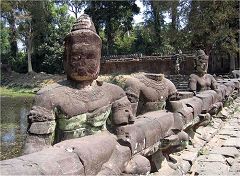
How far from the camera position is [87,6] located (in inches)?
1449

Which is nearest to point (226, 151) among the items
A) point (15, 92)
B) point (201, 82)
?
point (201, 82)

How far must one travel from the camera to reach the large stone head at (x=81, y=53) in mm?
3682

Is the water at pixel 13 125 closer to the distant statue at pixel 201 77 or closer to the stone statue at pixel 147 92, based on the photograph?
the stone statue at pixel 147 92

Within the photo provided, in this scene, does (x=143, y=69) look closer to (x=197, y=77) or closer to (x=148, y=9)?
(x=148, y=9)

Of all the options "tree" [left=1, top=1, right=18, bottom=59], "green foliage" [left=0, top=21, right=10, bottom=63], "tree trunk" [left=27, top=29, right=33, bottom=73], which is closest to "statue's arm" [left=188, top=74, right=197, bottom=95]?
"tree trunk" [left=27, top=29, right=33, bottom=73]

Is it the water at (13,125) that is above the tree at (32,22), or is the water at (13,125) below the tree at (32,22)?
below

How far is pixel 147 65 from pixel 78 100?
2266 cm

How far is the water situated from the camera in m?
12.1

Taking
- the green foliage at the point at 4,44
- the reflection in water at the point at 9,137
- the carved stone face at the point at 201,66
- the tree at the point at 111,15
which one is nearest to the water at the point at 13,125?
the reflection in water at the point at 9,137

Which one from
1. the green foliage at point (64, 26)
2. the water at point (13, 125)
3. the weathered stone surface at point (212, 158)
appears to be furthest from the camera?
the green foliage at point (64, 26)

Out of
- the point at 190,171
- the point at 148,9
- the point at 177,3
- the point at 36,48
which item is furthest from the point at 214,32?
the point at 190,171

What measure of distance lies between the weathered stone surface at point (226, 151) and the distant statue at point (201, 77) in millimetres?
1822

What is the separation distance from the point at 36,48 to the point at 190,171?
3261 centimetres

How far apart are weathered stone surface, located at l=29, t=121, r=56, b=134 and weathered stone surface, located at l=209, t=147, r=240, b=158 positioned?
12.1 ft
